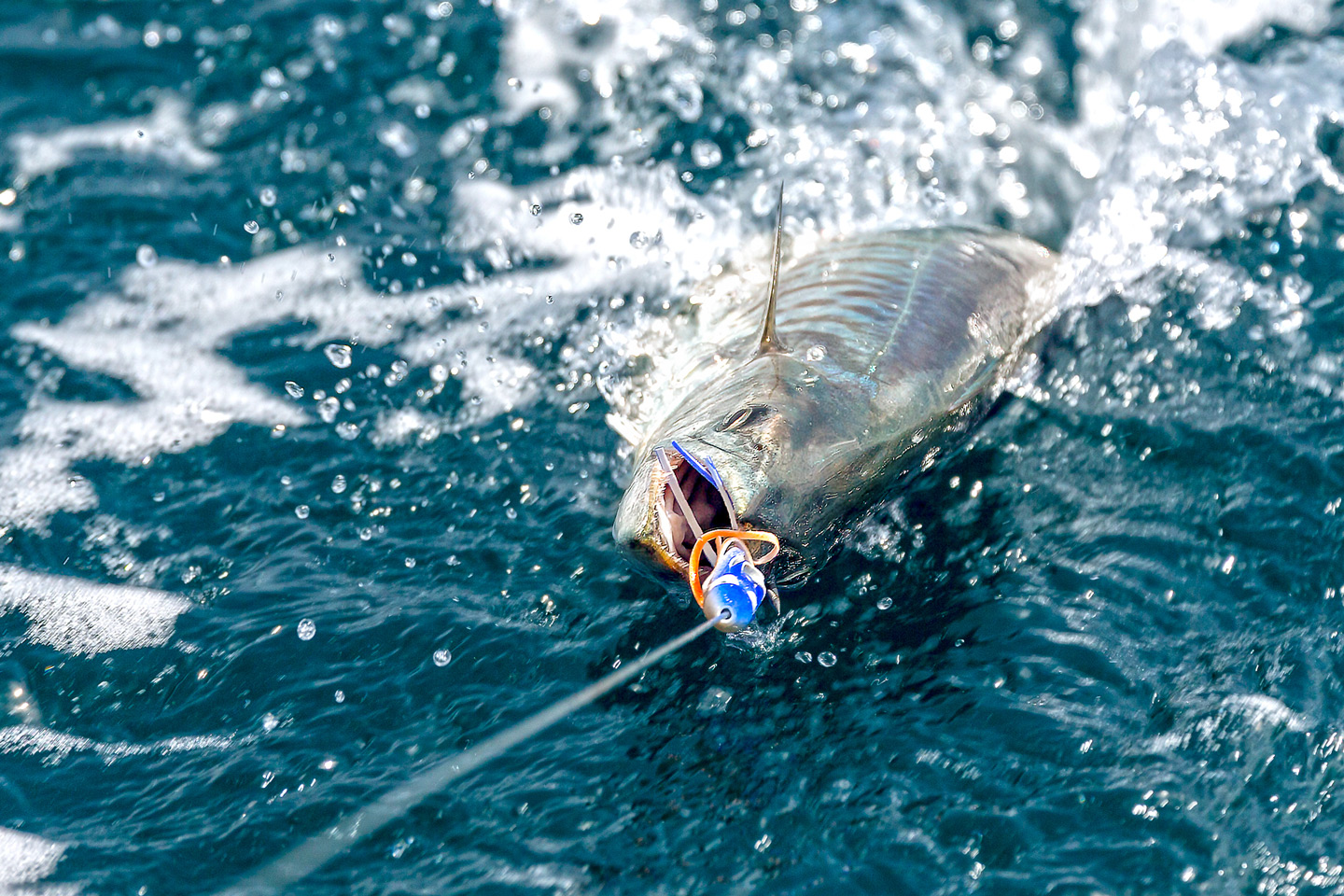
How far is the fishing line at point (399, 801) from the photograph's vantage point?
3.22 m

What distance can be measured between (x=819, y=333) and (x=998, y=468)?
3.08 feet

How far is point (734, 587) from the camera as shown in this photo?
3145 mm

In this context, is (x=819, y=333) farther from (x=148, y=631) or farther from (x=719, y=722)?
(x=148, y=631)

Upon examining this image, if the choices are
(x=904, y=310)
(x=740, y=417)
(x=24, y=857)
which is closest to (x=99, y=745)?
(x=24, y=857)

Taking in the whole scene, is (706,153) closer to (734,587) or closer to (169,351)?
(169,351)

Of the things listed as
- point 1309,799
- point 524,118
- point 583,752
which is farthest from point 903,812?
point 524,118

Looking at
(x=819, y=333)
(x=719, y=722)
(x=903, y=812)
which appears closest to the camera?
(x=903, y=812)

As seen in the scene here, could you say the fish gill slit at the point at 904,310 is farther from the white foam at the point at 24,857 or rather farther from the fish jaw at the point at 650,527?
the white foam at the point at 24,857

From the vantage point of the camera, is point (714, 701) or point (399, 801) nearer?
point (399, 801)

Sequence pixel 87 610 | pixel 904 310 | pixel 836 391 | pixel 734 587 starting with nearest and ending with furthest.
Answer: pixel 734 587, pixel 836 391, pixel 87 610, pixel 904 310

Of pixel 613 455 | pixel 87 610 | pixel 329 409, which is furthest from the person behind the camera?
pixel 329 409

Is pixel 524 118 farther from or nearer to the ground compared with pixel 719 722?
farther from the ground

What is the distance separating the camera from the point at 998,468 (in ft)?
14.3

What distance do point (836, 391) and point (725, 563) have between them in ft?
2.55
